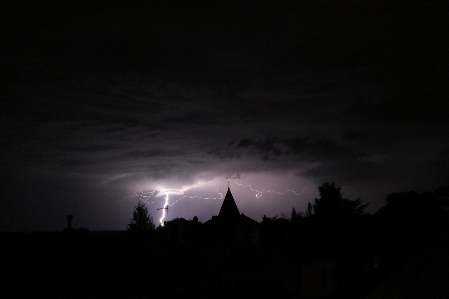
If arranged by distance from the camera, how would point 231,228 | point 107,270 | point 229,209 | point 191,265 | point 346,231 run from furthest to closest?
point 229,209
point 231,228
point 346,231
point 191,265
point 107,270

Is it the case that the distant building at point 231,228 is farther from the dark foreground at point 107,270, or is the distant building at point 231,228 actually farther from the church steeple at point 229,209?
the dark foreground at point 107,270

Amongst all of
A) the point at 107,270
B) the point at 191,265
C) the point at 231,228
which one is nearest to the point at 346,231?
the point at 231,228

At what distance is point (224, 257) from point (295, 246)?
24072mm

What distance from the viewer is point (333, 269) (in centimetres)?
4134

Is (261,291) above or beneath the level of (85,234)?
beneath

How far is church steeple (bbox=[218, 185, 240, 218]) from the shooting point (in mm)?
71787

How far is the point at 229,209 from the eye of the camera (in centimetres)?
A: 7288

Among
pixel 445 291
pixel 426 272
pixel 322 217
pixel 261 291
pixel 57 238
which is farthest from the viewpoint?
pixel 322 217

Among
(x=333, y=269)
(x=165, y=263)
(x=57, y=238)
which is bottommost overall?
(x=333, y=269)

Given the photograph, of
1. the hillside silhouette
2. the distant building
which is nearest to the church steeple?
the distant building

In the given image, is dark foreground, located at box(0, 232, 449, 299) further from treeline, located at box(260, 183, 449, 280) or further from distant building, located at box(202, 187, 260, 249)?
distant building, located at box(202, 187, 260, 249)

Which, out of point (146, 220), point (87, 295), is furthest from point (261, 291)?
point (146, 220)

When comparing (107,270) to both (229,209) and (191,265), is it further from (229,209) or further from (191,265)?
(229,209)

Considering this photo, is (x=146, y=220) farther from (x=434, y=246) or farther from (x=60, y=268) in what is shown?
(x=434, y=246)
